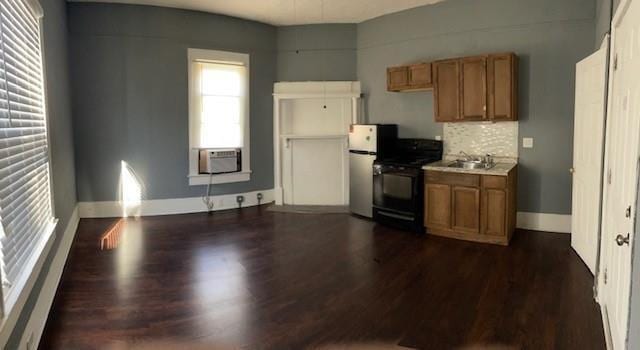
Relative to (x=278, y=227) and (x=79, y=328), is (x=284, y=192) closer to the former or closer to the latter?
(x=278, y=227)

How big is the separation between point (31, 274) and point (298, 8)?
4873 mm

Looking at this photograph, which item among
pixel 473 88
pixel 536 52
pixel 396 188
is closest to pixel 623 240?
pixel 473 88

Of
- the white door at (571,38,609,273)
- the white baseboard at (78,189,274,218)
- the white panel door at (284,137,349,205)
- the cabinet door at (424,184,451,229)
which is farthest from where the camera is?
the white panel door at (284,137,349,205)

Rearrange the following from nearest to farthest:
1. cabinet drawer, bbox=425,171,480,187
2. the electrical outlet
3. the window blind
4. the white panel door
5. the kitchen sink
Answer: the electrical outlet < cabinet drawer, bbox=425,171,480,187 < the kitchen sink < the window blind < the white panel door

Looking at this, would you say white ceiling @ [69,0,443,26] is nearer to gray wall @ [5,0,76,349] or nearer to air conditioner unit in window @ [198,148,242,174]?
gray wall @ [5,0,76,349]

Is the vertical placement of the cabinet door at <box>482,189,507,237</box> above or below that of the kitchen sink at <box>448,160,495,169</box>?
below

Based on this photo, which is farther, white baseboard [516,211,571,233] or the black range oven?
the black range oven

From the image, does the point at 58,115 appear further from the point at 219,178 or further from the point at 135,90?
the point at 219,178

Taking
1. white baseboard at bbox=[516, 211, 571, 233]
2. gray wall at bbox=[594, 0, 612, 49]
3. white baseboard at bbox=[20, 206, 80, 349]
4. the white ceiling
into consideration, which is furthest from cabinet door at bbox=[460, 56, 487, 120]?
white baseboard at bbox=[20, 206, 80, 349]

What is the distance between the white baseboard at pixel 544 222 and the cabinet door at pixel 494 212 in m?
0.77

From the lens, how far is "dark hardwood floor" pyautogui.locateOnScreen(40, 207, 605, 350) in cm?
279

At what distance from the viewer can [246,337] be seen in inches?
110

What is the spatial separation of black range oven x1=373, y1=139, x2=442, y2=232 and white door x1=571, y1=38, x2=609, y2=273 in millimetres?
1637

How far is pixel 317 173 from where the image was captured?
283 inches
